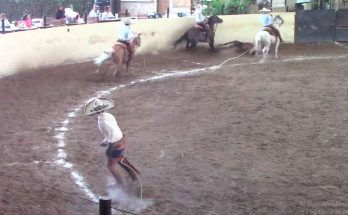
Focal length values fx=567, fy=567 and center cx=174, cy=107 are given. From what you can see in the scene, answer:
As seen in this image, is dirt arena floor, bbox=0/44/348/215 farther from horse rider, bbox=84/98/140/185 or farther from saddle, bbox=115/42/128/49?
saddle, bbox=115/42/128/49

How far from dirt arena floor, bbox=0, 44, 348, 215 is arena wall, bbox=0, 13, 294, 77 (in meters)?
0.50

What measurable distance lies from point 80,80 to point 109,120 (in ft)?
25.9

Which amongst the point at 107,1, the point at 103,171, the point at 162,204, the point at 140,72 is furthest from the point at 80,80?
the point at 107,1

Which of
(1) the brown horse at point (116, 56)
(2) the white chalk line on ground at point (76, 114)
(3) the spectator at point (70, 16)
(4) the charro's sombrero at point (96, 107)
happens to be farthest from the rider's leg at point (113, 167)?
(3) the spectator at point (70, 16)

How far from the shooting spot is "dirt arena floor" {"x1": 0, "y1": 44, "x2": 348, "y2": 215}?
6.36 metres

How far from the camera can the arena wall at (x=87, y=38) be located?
555 inches

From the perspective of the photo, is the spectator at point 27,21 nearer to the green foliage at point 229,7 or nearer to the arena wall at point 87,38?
the arena wall at point 87,38

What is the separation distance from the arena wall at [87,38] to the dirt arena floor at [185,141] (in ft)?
1.66

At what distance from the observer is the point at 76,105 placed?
11750mm

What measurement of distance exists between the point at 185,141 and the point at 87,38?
923cm

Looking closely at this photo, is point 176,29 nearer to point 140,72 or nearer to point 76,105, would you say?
point 140,72

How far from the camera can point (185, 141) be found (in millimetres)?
8984

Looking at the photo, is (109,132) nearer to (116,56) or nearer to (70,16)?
(116,56)

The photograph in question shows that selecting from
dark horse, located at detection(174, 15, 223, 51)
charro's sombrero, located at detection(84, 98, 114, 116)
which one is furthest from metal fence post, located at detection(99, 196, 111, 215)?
dark horse, located at detection(174, 15, 223, 51)
